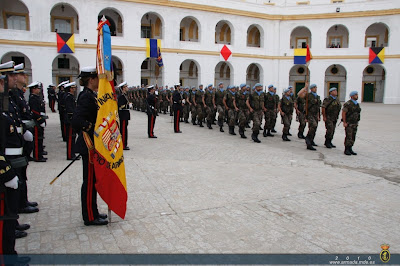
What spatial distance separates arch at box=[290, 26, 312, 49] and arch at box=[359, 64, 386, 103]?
7.42 metres

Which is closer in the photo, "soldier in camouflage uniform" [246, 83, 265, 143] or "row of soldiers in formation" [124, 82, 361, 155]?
"row of soldiers in formation" [124, 82, 361, 155]

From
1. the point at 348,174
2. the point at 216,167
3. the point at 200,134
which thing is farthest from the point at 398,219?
the point at 200,134

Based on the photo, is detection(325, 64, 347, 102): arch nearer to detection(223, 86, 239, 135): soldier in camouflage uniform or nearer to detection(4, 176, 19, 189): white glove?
detection(223, 86, 239, 135): soldier in camouflage uniform

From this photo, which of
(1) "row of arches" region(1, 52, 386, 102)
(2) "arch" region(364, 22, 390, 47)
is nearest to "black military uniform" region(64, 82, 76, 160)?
(1) "row of arches" region(1, 52, 386, 102)

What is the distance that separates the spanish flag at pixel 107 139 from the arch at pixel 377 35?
39.0 meters

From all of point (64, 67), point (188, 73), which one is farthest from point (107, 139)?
point (188, 73)

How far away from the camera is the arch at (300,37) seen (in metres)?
38.2

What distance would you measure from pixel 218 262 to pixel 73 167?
499 centimetres

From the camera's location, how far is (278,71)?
37.3 metres

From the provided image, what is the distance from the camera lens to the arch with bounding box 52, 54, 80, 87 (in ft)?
101

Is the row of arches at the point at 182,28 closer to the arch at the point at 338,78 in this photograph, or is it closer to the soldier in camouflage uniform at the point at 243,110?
Result: the arch at the point at 338,78

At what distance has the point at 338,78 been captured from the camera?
3762cm

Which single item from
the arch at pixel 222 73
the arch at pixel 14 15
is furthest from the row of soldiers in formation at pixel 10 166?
the arch at pixel 222 73

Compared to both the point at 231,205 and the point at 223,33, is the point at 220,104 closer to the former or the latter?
the point at 231,205
